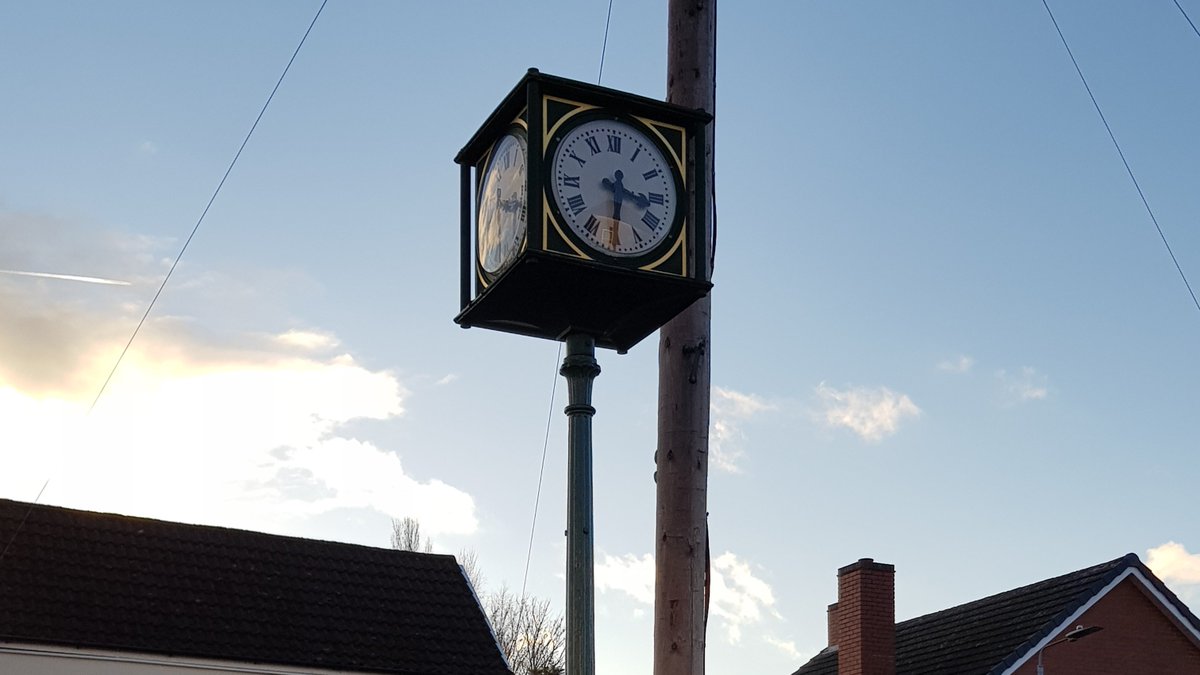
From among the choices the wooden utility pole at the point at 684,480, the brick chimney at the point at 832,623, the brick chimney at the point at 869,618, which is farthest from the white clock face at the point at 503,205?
the brick chimney at the point at 832,623

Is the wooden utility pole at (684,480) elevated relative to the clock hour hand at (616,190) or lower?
lower

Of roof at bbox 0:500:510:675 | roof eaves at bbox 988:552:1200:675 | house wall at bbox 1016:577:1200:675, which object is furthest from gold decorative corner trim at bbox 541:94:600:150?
house wall at bbox 1016:577:1200:675

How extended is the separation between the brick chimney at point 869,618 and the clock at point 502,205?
17.6 metres

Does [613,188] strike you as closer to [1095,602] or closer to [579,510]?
[579,510]

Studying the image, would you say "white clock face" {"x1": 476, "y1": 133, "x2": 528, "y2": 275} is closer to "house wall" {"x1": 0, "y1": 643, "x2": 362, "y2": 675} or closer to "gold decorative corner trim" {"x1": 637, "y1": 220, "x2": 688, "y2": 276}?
"gold decorative corner trim" {"x1": 637, "y1": 220, "x2": 688, "y2": 276}

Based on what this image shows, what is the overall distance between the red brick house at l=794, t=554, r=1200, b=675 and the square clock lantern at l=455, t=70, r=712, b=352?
53.6 ft

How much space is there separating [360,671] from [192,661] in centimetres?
208

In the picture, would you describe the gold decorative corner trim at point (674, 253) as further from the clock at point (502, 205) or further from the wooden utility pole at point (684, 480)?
the clock at point (502, 205)

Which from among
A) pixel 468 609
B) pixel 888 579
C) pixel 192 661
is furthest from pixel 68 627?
pixel 888 579

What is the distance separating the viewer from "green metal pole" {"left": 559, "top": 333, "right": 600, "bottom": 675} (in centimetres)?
440

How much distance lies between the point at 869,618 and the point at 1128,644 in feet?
11.9

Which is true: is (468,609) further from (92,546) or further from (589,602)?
(589,602)

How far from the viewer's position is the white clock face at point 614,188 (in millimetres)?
4562

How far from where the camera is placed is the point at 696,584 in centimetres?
503
